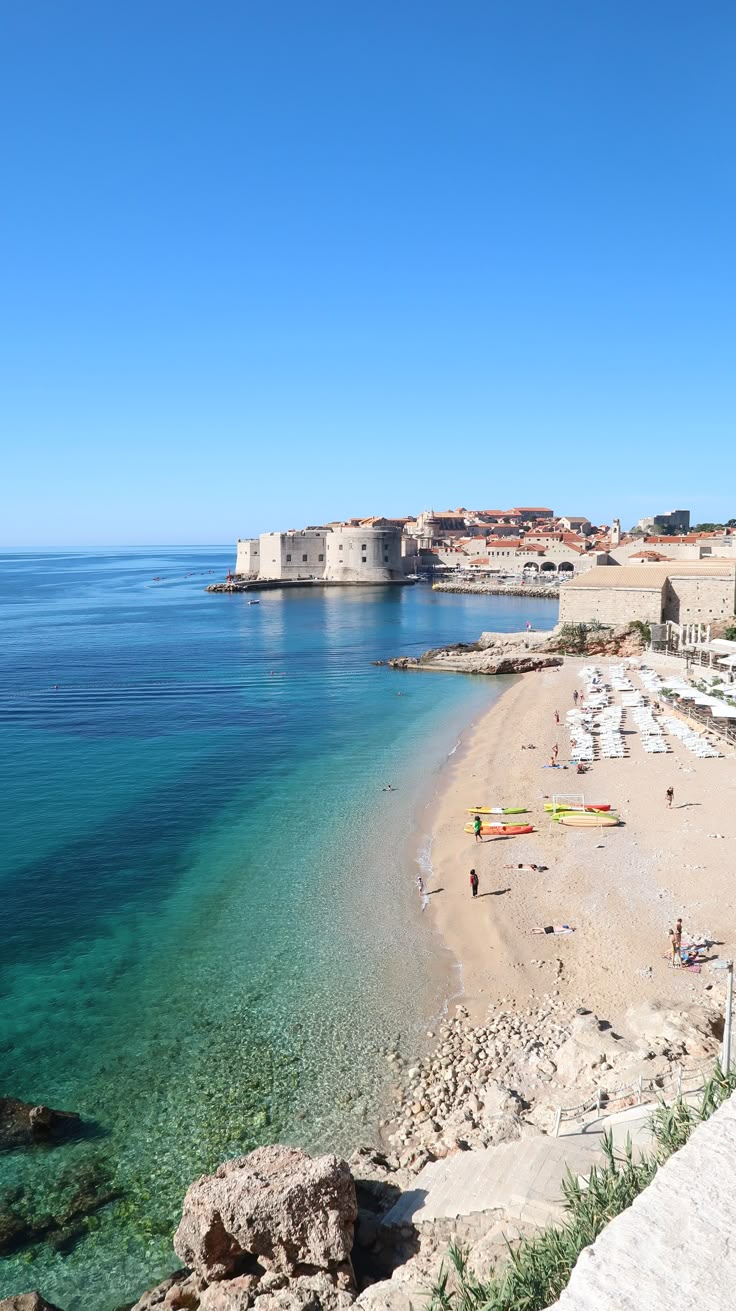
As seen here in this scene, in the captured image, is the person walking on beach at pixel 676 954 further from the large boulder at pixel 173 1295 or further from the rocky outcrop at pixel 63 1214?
the rocky outcrop at pixel 63 1214

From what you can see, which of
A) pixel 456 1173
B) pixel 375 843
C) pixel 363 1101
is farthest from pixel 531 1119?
pixel 375 843

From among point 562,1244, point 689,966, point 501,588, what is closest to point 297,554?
point 501,588

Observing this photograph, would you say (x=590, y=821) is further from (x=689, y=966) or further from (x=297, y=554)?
(x=297, y=554)

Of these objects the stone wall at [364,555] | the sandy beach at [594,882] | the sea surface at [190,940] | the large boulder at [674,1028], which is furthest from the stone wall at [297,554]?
the large boulder at [674,1028]

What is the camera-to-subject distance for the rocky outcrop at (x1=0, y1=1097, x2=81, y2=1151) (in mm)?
8297

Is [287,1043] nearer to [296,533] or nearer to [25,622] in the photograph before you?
[25,622]

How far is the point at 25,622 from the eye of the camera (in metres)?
60.2

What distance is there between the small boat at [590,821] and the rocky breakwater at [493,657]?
2091cm

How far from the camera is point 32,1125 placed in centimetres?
841

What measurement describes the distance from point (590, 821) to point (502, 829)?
175 cm

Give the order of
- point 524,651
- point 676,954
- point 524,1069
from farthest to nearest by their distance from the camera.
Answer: point 524,651
point 676,954
point 524,1069

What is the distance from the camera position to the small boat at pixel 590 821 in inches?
636

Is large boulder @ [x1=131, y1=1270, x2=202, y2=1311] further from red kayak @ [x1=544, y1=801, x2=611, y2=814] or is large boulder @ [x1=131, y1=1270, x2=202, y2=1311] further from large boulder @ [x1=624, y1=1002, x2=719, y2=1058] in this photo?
red kayak @ [x1=544, y1=801, x2=611, y2=814]

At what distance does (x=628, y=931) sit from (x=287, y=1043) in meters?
5.13
